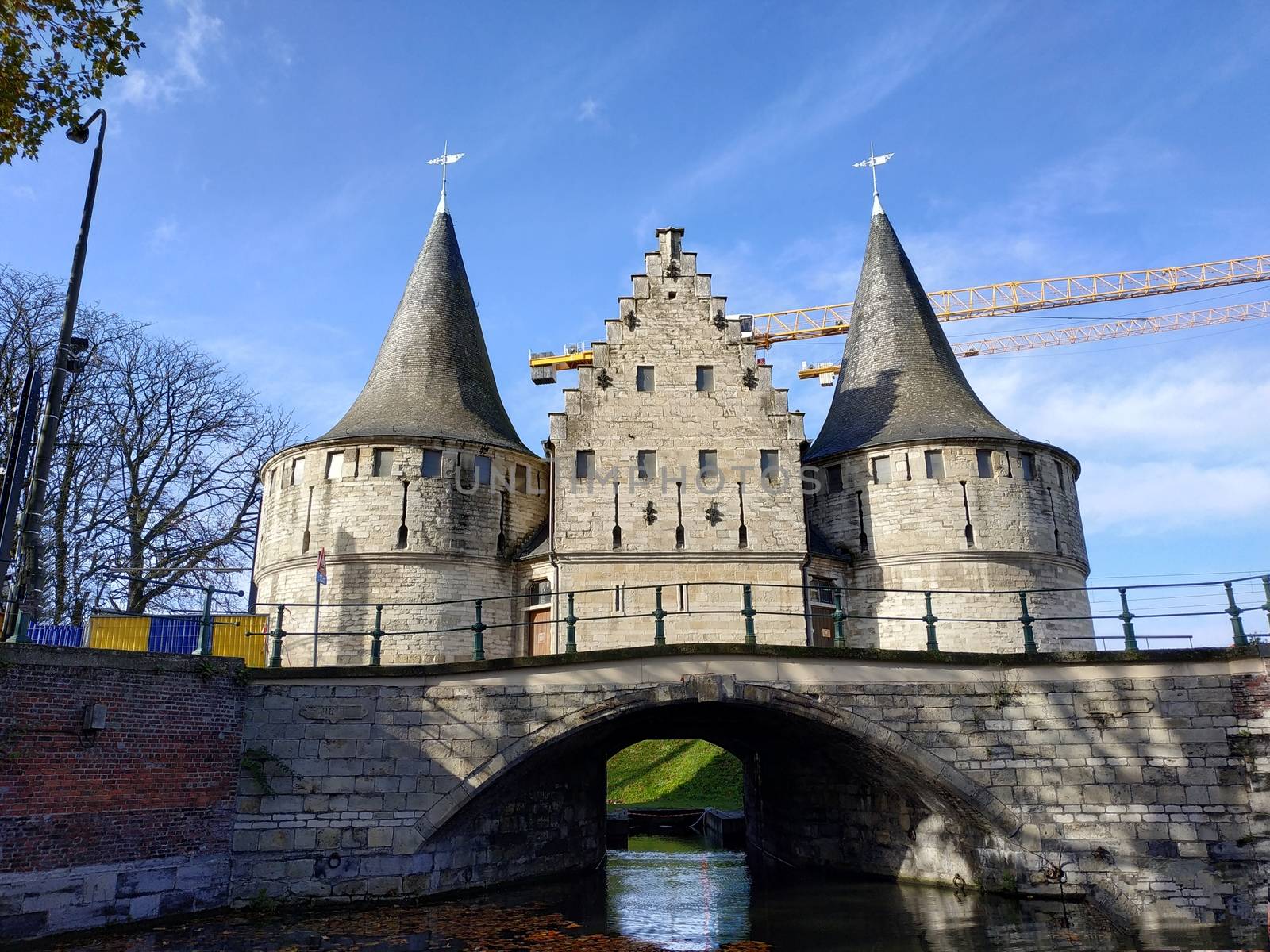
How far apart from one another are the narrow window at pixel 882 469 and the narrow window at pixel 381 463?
36.4ft

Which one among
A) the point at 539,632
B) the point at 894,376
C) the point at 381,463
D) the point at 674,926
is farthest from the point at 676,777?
the point at 674,926

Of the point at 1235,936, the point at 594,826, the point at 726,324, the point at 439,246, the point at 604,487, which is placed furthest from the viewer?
the point at 439,246

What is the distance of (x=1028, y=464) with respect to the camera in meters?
20.7

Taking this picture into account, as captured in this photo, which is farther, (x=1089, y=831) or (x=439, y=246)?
(x=439, y=246)

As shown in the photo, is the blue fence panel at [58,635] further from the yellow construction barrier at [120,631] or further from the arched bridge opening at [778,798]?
the arched bridge opening at [778,798]

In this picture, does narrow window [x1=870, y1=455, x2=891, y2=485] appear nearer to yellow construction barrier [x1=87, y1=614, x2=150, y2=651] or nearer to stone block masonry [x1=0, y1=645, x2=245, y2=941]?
stone block masonry [x1=0, y1=645, x2=245, y2=941]

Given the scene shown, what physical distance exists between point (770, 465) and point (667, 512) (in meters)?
2.62

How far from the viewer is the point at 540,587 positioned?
65.9 feet

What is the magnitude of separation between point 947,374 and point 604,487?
959cm

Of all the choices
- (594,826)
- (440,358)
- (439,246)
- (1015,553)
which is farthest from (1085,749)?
(439,246)

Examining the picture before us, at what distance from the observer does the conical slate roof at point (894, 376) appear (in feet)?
69.6

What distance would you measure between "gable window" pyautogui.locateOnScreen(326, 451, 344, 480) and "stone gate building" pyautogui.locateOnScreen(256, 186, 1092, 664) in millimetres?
60

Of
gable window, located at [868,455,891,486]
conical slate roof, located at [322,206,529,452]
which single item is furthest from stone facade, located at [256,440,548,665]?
gable window, located at [868,455,891,486]

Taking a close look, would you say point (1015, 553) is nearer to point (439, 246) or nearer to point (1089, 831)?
point (1089, 831)
